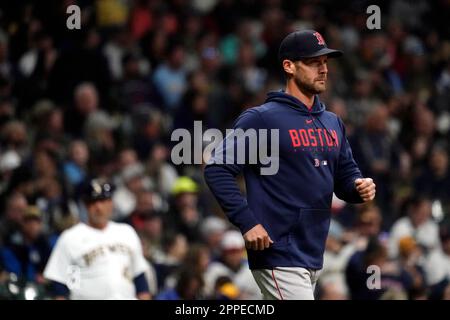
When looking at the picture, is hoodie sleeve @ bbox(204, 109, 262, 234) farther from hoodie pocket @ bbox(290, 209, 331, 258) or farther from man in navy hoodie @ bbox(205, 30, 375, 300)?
hoodie pocket @ bbox(290, 209, 331, 258)

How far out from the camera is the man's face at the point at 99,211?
8.77 m

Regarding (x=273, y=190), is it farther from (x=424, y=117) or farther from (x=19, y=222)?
(x=424, y=117)

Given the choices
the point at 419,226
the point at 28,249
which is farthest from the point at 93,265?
the point at 419,226

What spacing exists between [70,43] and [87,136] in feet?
5.23

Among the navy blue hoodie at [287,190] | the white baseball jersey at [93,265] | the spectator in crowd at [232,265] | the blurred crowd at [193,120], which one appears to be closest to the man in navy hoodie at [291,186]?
the navy blue hoodie at [287,190]

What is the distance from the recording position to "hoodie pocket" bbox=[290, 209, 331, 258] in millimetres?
6391

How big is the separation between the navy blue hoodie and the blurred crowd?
2.62 meters

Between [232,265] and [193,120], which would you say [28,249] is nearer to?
[232,265]

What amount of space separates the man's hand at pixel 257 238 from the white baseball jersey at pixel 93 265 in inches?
103

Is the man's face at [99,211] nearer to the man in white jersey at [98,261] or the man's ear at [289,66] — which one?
the man in white jersey at [98,261]

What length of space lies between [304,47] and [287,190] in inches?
32.0

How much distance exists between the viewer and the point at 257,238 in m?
6.14

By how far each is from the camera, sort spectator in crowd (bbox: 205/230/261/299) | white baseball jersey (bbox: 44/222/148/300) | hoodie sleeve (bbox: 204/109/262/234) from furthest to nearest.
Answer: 1. spectator in crowd (bbox: 205/230/261/299)
2. white baseball jersey (bbox: 44/222/148/300)
3. hoodie sleeve (bbox: 204/109/262/234)

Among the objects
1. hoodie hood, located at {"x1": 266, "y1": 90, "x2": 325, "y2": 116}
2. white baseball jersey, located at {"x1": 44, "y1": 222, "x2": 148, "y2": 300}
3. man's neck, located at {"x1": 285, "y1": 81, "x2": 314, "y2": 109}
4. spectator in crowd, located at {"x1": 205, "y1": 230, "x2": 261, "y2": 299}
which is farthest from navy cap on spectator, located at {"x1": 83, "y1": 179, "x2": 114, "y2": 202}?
man's neck, located at {"x1": 285, "y1": 81, "x2": 314, "y2": 109}
